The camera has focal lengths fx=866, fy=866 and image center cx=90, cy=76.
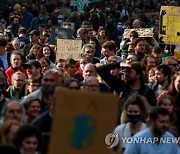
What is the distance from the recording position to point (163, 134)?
26.5 ft

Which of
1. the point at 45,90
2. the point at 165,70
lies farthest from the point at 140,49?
the point at 45,90

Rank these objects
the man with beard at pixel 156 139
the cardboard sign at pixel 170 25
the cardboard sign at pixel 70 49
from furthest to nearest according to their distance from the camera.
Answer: the cardboard sign at pixel 170 25 → the cardboard sign at pixel 70 49 → the man with beard at pixel 156 139

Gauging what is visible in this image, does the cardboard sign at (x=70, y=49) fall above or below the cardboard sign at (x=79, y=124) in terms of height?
above

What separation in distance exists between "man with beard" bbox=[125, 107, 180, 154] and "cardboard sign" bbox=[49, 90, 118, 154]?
51.5 inches

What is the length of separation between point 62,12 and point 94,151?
63.6 ft

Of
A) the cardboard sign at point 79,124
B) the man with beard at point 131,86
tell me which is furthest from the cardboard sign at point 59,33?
the cardboard sign at point 79,124

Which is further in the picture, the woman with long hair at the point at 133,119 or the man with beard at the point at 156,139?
the woman with long hair at the point at 133,119

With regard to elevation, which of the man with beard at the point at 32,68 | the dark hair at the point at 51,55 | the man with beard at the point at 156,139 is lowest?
the man with beard at the point at 156,139

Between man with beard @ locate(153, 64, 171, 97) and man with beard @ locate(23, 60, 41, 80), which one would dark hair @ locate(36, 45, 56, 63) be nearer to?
man with beard @ locate(23, 60, 41, 80)

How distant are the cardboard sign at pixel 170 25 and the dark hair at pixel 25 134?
872 cm

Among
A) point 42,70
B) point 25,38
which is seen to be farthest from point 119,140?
point 25,38

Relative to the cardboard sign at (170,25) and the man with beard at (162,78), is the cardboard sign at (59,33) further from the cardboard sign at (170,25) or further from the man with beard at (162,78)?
the man with beard at (162,78)

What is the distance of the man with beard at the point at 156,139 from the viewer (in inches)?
314

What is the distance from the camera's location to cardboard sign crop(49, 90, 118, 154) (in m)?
6.48
